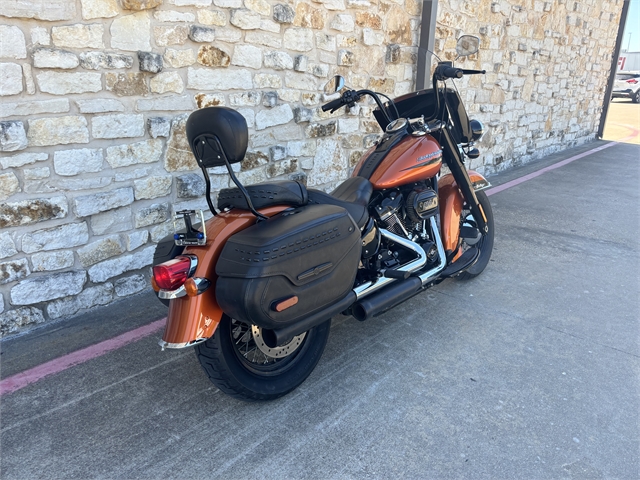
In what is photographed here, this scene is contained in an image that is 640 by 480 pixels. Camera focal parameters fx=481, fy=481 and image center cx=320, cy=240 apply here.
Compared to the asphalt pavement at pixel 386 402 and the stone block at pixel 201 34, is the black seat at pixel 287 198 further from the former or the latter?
the stone block at pixel 201 34

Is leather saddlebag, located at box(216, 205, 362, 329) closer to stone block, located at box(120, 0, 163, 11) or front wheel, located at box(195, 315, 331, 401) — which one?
front wheel, located at box(195, 315, 331, 401)

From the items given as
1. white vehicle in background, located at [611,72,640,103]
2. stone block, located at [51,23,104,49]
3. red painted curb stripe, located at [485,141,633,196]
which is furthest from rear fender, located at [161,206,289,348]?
white vehicle in background, located at [611,72,640,103]

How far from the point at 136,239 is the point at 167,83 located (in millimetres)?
1029

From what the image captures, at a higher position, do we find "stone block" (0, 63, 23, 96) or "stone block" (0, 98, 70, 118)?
"stone block" (0, 63, 23, 96)

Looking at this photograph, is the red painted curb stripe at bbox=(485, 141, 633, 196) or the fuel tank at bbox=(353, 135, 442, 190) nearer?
the fuel tank at bbox=(353, 135, 442, 190)

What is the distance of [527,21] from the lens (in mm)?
7215

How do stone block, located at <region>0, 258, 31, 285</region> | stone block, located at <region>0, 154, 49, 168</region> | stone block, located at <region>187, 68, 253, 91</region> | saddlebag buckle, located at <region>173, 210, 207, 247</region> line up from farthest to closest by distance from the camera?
stone block, located at <region>187, 68, 253, 91</region> → stone block, located at <region>0, 258, 31, 285</region> → stone block, located at <region>0, 154, 49, 168</region> → saddlebag buckle, located at <region>173, 210, 207, 247</region>

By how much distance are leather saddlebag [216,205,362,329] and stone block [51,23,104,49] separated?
5.32 feet

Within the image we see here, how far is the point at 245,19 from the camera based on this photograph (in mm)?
3424

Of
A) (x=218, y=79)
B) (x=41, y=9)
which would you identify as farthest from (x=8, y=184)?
(x=218, y=79)

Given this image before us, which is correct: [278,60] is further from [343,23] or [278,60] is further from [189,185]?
[189,185]

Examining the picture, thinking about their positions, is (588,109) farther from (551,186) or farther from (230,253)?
(230,253)

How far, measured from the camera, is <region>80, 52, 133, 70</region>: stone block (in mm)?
2699

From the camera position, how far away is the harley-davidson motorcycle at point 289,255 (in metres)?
1.86
